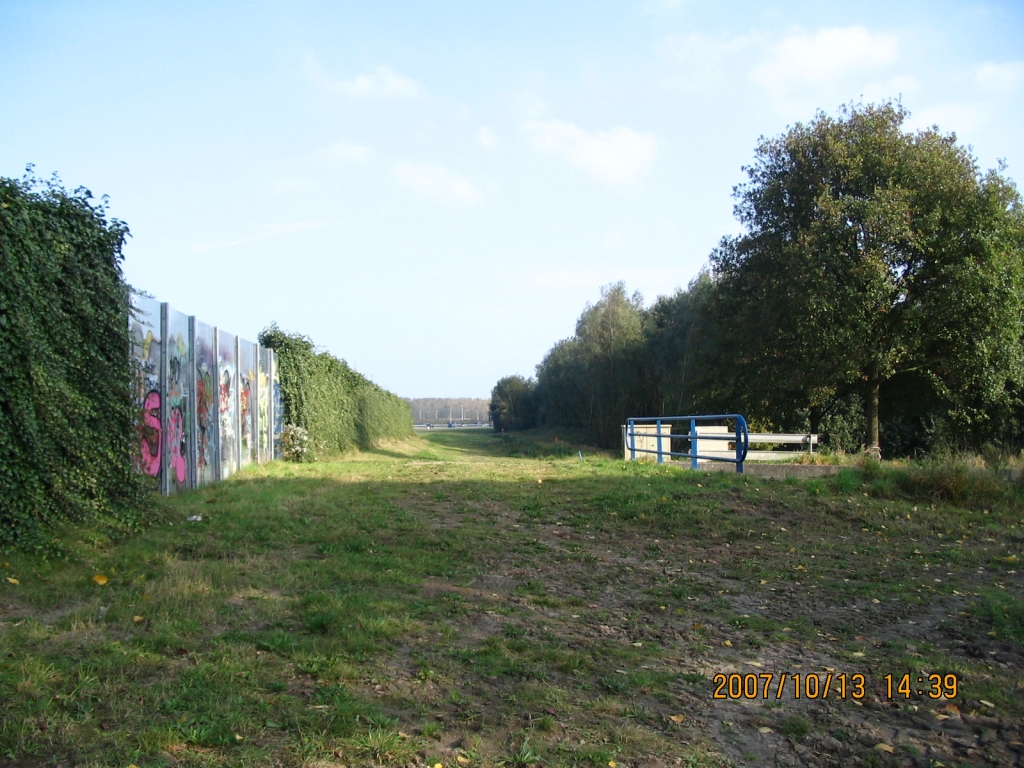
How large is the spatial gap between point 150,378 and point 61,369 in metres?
3.26

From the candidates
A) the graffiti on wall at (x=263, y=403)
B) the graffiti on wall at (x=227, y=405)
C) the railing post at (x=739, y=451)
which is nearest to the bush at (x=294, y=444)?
the graffiti on wall at (x=263, y=403)

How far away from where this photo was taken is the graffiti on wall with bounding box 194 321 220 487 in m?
11.4

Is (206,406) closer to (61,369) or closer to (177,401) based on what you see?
(177,401)

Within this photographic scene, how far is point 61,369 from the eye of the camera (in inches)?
241

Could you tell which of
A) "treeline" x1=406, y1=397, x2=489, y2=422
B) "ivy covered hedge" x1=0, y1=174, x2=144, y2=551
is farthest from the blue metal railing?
"treeline" x1=406, y1=397, x2=489, y2=422

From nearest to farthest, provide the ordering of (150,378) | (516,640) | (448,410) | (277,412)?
1. (516,640)
2. (150,378)
3. (277,412)
4. (448,410)

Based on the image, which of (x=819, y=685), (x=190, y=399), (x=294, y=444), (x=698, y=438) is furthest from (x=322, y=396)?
(x=819, y=685)

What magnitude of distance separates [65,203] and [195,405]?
5.09 meters

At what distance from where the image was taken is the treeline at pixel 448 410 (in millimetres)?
140625

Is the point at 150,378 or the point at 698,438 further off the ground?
the point at 150,378

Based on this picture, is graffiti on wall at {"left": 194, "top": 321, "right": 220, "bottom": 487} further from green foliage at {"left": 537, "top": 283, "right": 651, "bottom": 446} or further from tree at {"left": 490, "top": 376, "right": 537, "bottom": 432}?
tree at {"left": 490, "top": 376, "right": 537, "bottom": 432}

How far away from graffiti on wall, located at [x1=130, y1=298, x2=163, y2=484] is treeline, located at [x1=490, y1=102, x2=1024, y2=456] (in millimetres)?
16938

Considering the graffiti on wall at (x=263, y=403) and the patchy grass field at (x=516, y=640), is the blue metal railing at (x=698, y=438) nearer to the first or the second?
the patchy grass field at (x=516, y=640)

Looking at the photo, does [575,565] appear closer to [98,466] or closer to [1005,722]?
[1005,722]
